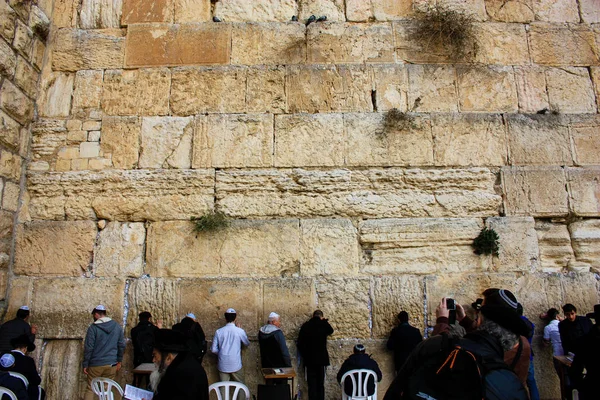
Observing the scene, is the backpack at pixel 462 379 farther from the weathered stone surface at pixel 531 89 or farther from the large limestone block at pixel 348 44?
the weathered stone surface at pixel 531 89

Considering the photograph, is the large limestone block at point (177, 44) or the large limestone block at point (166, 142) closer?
the large limestone block at point (166, 142)

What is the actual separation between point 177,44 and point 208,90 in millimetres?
893

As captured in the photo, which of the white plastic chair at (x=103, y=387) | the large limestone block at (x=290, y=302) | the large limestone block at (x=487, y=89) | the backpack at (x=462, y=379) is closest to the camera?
the backpack at (x=462, y=379)

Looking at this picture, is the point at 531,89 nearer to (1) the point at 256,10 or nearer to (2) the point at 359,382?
(1) the point at 256,10

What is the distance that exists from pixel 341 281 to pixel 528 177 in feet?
9.74

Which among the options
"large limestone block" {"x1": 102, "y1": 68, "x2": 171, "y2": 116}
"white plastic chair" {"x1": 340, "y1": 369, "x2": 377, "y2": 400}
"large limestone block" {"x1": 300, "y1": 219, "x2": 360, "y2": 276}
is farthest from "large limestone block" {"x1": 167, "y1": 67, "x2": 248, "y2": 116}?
"white plastic chair" {"x1": 340, "y1": 369, "x2": 377, "y2": 400}

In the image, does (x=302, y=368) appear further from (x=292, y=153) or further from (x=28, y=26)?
(x=28, y=26)

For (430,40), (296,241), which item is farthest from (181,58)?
(430,40)

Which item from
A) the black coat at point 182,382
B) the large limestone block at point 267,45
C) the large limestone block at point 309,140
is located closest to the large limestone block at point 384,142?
the large limestone block at point 309,140

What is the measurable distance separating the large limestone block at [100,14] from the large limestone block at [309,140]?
2.98 metres

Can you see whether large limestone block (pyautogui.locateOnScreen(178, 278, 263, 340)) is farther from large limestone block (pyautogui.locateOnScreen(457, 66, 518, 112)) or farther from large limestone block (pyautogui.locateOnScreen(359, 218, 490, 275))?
large limestone block (pyautogui.locateOnScreen(457, 66, 518, 112))

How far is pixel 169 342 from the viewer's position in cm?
312

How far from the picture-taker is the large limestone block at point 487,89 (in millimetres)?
6500

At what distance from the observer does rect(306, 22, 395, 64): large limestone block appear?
6.59 m
